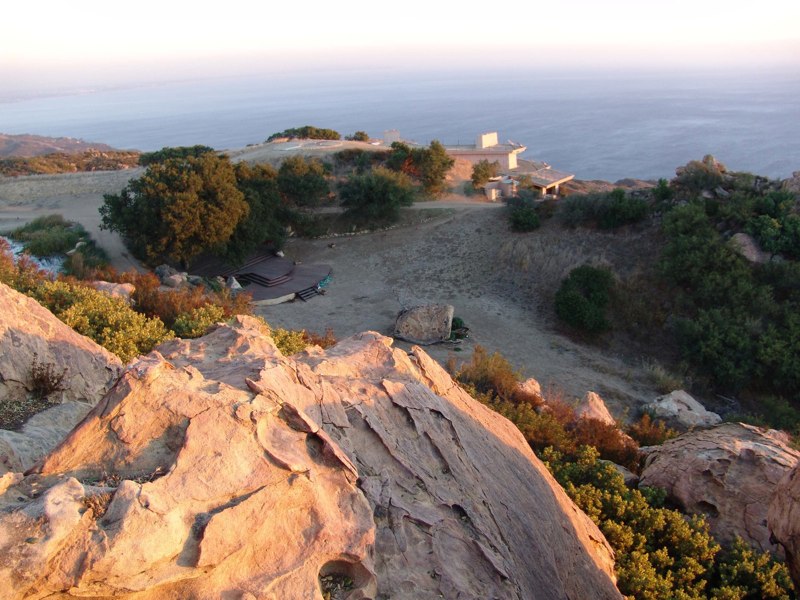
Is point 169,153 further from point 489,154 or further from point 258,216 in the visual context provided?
point 489,154

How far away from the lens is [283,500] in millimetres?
4191

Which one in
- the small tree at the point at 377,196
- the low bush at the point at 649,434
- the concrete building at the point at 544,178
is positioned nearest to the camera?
the low bush at the point at 649,434

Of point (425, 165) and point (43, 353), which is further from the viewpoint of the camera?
point (425, 165)

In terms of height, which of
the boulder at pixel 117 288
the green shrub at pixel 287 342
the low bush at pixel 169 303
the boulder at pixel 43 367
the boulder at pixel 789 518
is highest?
the boulder at pixel 43 367

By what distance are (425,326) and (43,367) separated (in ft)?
40.7

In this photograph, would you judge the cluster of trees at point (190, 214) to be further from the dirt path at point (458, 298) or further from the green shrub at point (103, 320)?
the green shrub at point (103, 320)

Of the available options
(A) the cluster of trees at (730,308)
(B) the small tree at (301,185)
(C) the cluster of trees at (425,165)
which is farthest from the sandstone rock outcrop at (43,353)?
(C) the cluster of trees at (425,165)

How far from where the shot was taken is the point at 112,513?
11.9 feet

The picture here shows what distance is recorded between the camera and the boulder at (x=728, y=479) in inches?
312

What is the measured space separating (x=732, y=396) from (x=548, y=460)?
11.3 meters

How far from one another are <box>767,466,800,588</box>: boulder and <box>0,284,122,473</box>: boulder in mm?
7380

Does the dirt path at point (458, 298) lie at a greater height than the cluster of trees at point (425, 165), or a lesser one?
lesser

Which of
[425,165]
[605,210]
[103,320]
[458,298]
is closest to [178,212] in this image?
[458,298]

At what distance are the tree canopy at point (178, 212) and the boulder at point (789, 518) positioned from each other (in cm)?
2006
